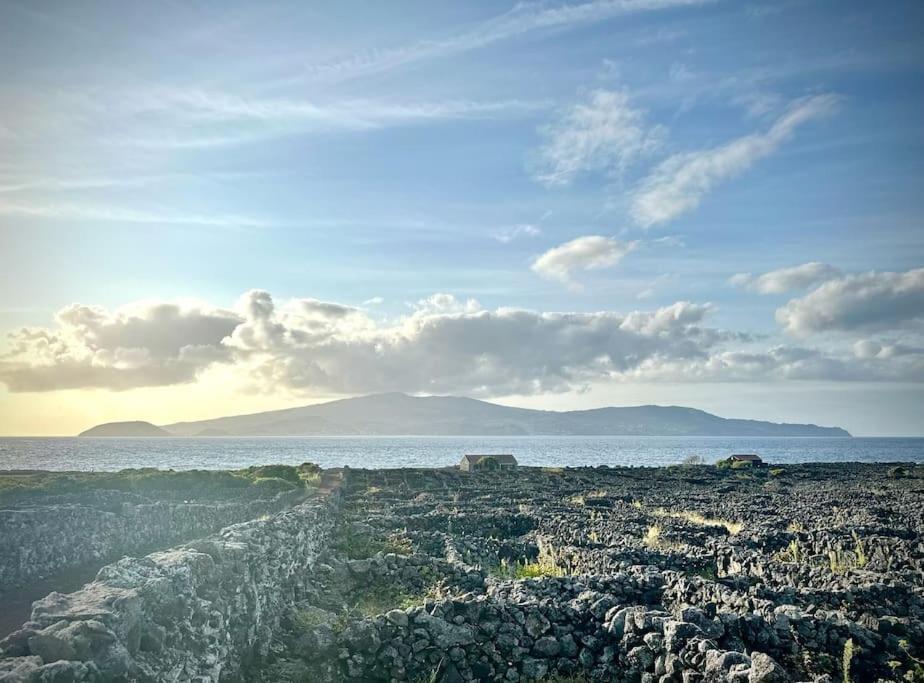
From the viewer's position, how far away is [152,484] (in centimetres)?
5288

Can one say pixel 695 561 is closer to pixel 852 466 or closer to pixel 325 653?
pixel 325 653

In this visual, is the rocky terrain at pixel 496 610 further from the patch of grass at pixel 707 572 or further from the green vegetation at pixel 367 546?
the green vegetation at pixel 367 546

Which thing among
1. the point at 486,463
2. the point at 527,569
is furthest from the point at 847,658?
the point at 486,463

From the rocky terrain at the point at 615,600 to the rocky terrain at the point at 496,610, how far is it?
0.15 ft

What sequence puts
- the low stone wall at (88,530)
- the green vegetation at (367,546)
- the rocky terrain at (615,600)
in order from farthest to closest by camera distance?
1. the green vegetation at (367,546)
2. the low stone wall at (88,530)
3. the rocky terrain at (615,600)

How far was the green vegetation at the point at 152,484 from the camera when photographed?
4494 cm

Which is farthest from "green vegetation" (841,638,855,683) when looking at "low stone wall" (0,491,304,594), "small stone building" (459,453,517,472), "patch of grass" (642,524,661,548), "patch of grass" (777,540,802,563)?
"small stone building" (459,453,517,472)

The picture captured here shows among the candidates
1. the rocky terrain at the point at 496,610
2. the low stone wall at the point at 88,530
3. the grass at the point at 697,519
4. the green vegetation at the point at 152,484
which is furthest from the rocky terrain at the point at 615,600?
the green vegetation at the point at 152,484

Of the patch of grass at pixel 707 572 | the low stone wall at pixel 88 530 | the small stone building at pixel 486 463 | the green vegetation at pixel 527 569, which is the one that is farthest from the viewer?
the small stone building at pixel 486 463

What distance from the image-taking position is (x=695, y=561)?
23.9 meters

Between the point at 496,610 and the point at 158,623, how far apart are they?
24.7ft

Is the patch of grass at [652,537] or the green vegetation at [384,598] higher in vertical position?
the patch of grass at [652,537]

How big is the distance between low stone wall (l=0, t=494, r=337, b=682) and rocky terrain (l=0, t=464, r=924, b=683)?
0.03m

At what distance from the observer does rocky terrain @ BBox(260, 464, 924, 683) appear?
41.0ft
